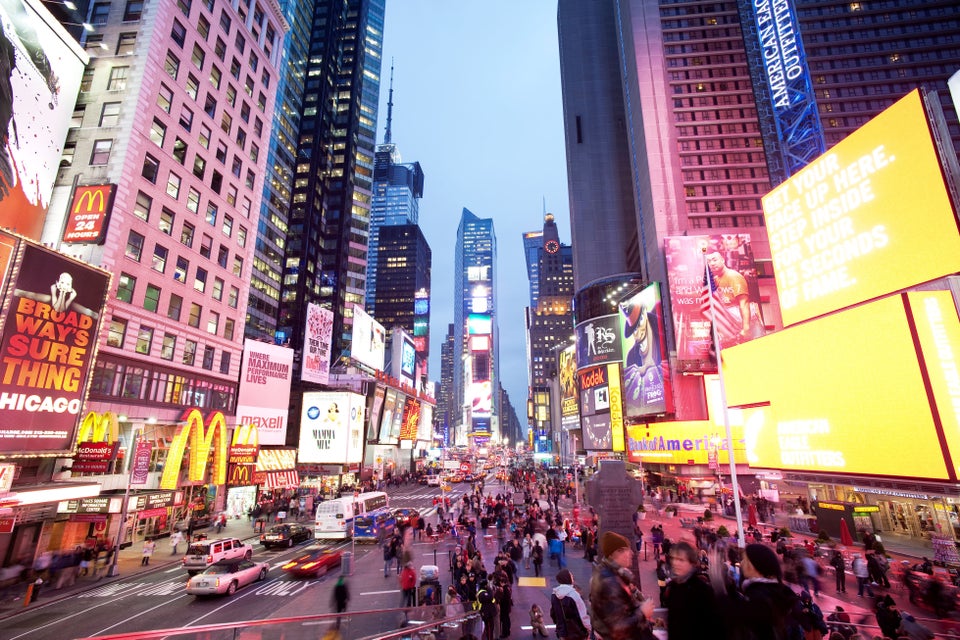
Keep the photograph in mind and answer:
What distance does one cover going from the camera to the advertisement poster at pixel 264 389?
3853cm

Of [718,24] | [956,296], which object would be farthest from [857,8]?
[956,296]

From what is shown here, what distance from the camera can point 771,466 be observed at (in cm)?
2575

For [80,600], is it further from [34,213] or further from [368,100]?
[368,100]

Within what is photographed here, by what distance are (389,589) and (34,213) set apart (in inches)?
992

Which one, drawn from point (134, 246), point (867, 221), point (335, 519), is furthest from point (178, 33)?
point (867, 221)

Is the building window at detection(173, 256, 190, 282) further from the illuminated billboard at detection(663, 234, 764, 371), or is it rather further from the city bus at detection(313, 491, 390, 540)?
the illuminated billboard at detection(663, 234, 764, 371)

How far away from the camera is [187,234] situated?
107 feet

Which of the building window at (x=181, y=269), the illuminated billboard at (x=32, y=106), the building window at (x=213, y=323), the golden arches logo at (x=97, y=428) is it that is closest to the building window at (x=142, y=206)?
the building window at (x=181, y=269)

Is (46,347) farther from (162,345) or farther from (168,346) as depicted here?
(168,346)

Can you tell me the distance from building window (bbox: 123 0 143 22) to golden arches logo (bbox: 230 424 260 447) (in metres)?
28.6

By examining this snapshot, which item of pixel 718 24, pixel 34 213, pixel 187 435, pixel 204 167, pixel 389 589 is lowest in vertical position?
pixel 389 589

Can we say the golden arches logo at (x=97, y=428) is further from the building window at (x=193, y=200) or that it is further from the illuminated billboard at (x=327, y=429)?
the illuminated billboard at (x=327, y=429)

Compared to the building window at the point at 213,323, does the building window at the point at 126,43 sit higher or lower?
higher

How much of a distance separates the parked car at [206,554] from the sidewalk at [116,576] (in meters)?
0.98
